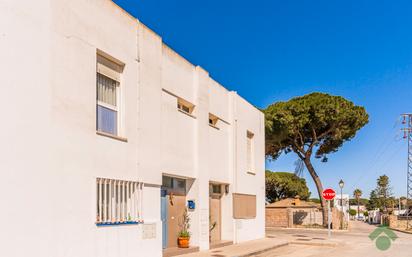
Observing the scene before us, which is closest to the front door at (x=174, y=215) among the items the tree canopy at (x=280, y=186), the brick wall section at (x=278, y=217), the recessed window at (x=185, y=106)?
the recessed window at (x=185, y=106)

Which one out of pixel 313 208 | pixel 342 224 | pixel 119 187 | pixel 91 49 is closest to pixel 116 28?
pixel 91 49

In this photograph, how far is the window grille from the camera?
12.1 meters

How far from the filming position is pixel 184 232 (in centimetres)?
1719

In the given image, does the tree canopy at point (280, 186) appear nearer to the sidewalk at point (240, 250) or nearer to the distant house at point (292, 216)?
the distant house at point (292, 216)

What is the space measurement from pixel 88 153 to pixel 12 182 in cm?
239

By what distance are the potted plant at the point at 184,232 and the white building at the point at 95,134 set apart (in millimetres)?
228

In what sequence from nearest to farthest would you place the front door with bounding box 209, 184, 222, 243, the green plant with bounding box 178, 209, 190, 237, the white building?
the white building < the green plant with bounding box 178, 209, 190, 237 < the front door with bounding box 209, 184, 222, 243

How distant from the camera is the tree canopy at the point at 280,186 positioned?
217ft

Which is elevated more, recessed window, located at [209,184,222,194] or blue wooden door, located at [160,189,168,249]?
recessed window, located at [209,184,222,194]

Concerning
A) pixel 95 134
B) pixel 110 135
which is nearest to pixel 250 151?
pixel 110 135

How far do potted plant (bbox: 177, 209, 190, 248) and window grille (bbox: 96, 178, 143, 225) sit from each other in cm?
376

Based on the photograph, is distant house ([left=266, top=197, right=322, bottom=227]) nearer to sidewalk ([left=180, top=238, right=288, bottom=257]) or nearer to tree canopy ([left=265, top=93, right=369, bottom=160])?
tree canopy ([left=265, top=93, right=369, bottom=160])

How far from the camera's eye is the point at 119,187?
12.9 meters

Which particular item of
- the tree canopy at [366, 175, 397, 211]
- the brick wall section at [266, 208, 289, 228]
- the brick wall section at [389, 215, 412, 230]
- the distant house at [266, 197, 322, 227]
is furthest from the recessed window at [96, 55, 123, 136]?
the tree canopy at [366, 175, 397, 211]
